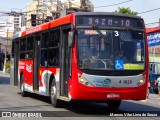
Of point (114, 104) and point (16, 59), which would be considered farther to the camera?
point (16, 59)

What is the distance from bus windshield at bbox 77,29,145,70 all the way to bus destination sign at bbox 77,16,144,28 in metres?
0.23

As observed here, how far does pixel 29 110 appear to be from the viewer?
44.7 feet

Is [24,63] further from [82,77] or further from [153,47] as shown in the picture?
[153,47]

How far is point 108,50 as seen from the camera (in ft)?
40.7

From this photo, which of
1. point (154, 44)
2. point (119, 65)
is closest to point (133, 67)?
point (119, 65)

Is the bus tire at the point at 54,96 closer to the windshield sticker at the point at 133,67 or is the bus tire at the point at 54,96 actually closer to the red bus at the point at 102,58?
the red bus at the point at 102,58

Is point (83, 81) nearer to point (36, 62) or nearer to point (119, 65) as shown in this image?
point (119, 65)

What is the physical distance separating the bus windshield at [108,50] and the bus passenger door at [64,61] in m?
1.11

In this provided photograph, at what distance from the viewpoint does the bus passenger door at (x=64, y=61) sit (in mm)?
13367

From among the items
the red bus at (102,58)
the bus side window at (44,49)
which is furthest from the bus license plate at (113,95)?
the bus side window at (44,49)

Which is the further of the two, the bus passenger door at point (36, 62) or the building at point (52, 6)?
the building at point (52, 6)

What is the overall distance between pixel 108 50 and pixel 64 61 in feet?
6.17

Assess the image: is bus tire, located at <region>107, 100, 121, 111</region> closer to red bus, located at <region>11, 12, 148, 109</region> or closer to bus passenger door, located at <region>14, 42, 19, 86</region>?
red bus, located at <region>11, 12, 148, 109</region>

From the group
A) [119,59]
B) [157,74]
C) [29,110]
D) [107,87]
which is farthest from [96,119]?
[157,74]
